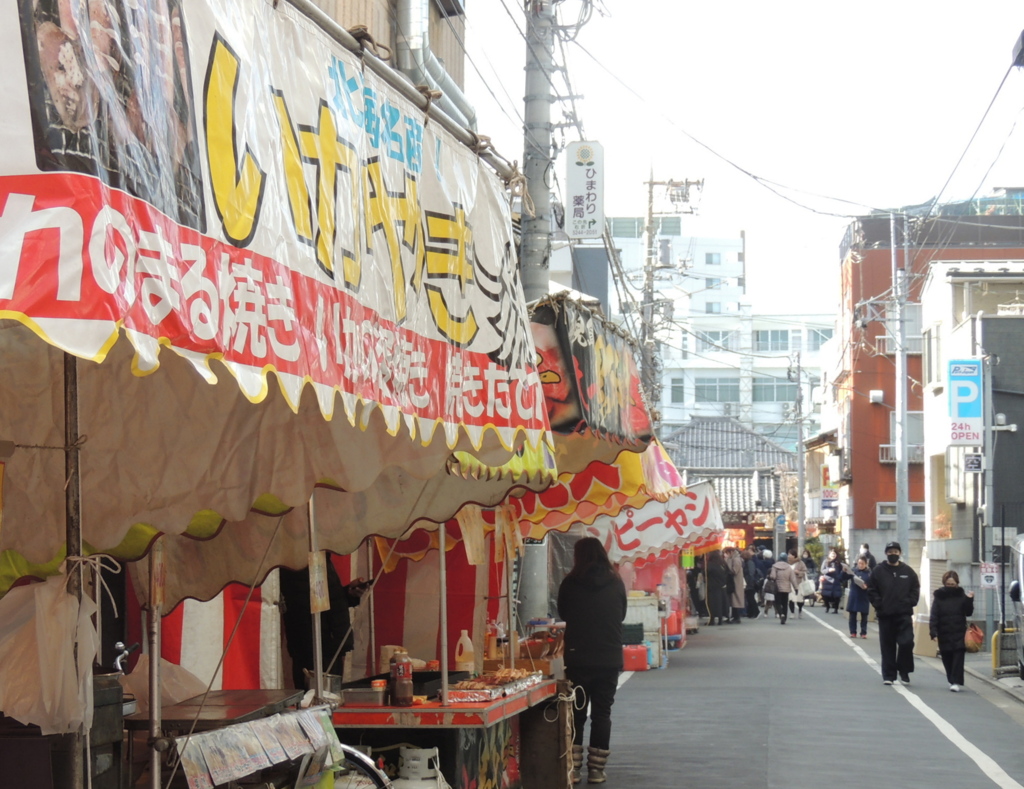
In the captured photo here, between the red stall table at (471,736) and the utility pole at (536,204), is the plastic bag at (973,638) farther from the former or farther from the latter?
the red stall table at (471,736)

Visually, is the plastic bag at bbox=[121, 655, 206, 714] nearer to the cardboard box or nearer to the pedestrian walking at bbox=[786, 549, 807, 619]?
the cardboard box

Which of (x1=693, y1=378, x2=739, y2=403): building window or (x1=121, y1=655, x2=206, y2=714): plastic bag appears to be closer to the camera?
(x1=121, y1=655, x2=206, y2=714): plastic bag

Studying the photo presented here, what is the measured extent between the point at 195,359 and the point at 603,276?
40.5 metres

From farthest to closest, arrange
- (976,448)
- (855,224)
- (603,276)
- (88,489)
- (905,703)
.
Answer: (855,224), (603,276), (976,448), (905,703), (88,489)

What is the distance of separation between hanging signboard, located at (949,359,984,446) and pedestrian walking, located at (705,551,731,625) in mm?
9300

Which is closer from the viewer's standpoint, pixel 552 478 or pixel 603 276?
pixel 552 478

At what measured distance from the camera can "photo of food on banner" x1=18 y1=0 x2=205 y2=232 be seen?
3133 mm

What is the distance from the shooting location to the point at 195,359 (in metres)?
3.52

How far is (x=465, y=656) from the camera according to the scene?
35.0 ft

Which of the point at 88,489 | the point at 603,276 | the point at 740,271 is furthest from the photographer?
the point at 740,271

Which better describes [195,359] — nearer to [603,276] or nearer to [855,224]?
[603,276]

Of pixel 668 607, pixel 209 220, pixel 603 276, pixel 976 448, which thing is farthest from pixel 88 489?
pixel 603 276

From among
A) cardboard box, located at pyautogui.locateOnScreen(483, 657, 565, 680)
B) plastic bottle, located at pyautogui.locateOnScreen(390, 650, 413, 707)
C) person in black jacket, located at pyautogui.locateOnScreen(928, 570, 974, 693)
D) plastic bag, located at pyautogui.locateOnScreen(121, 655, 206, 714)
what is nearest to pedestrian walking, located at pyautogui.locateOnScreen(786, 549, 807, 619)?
person in black jacket, located at pyautogui.locateOnScreen(928, 570, 974, 693)

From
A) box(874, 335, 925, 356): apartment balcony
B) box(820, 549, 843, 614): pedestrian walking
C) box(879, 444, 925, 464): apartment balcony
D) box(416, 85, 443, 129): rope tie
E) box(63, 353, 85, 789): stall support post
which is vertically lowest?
box(820, 549, 843, 614): pedestrian walking
